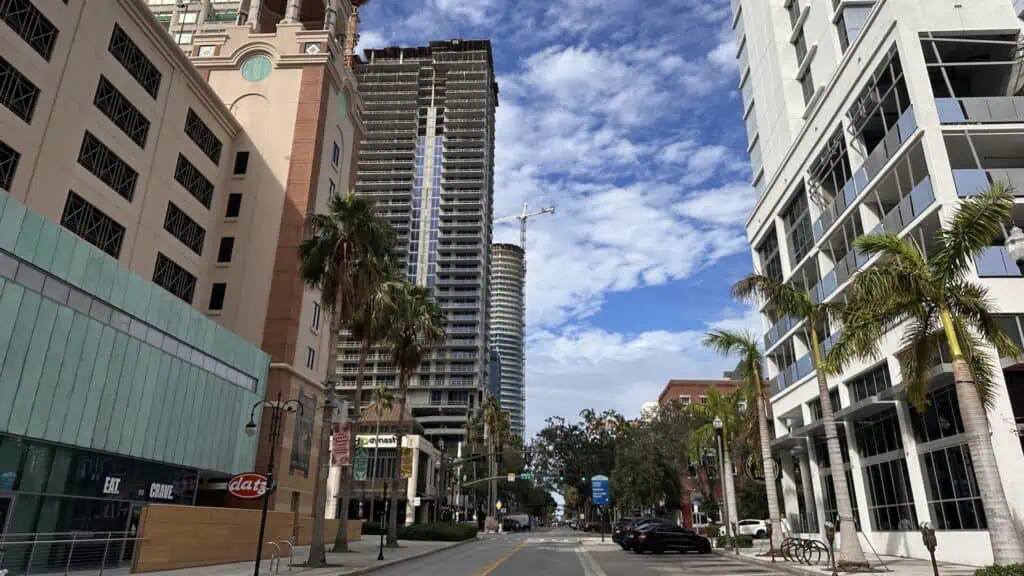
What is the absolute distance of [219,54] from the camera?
4962 centimetres

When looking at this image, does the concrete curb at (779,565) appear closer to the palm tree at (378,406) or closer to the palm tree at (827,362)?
the palm tree at (827,362)

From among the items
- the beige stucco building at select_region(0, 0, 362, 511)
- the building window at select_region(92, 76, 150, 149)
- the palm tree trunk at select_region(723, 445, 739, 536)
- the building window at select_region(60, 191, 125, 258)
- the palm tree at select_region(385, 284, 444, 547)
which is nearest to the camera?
the beige stucco building at select_region(0, 0, 362, 511)

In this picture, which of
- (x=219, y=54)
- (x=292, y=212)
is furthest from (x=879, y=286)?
(x=219, y=54)

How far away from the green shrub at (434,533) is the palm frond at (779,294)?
2953cm

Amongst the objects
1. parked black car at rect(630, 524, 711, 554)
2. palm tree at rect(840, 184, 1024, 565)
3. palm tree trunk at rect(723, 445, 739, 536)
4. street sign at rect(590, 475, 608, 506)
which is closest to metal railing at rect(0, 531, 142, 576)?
palm tree at rect(840, 184, 1024, 565)

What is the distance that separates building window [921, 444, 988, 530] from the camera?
69.8 ft

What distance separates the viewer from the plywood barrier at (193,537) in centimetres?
1925

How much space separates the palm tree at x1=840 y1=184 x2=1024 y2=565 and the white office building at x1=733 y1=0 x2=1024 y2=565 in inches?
252

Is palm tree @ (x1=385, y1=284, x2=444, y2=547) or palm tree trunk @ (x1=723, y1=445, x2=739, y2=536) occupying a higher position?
palm tree @ (x1=385, y1=284, x2=444, y2=547)

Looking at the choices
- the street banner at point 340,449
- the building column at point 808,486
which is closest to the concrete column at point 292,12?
the street banner at point 340,449

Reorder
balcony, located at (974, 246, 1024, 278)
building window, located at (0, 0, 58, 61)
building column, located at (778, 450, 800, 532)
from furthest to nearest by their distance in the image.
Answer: building column, located at (778, 450, 800, 532), building window, located at (0, 0, 58, 61), balcony, located at (974, 246, 1024, 278)

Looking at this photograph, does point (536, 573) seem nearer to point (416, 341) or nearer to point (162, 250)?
point (416, 341)

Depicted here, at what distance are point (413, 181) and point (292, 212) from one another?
4201 inches

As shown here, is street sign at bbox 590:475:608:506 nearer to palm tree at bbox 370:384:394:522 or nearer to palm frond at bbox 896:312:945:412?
palm tree at bbox 370:384:394:522
